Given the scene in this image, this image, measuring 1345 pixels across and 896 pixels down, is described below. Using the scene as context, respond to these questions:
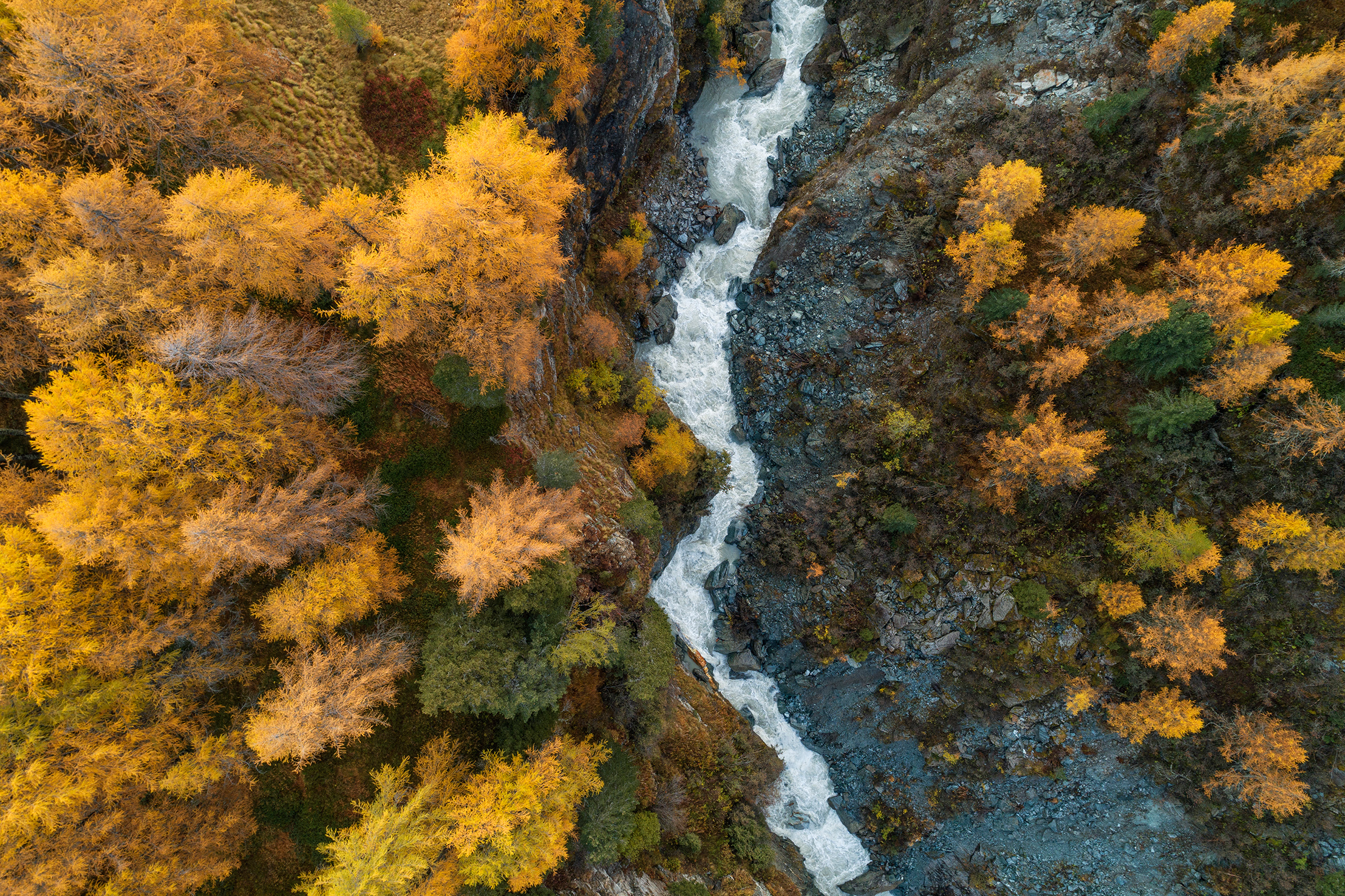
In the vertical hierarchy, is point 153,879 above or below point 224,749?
below

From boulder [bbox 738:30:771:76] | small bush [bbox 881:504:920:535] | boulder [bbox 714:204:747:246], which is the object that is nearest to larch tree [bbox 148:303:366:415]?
boulder [bbox 714:204:747:246]

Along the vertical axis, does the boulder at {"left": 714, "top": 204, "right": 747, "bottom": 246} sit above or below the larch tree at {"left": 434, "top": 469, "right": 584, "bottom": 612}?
above

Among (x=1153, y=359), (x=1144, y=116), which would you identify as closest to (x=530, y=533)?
(x=1153, y=359)

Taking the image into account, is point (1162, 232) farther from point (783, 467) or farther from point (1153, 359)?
point (783, 467)

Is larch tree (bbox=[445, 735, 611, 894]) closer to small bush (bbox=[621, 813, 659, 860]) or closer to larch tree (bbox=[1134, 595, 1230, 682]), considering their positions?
small bush (bbox=[621, 813, 659, 860])

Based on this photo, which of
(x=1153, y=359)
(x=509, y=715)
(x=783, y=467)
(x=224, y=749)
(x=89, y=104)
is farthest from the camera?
(x=783, y=467)

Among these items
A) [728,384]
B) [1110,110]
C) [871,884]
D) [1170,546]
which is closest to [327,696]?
[728,384]
